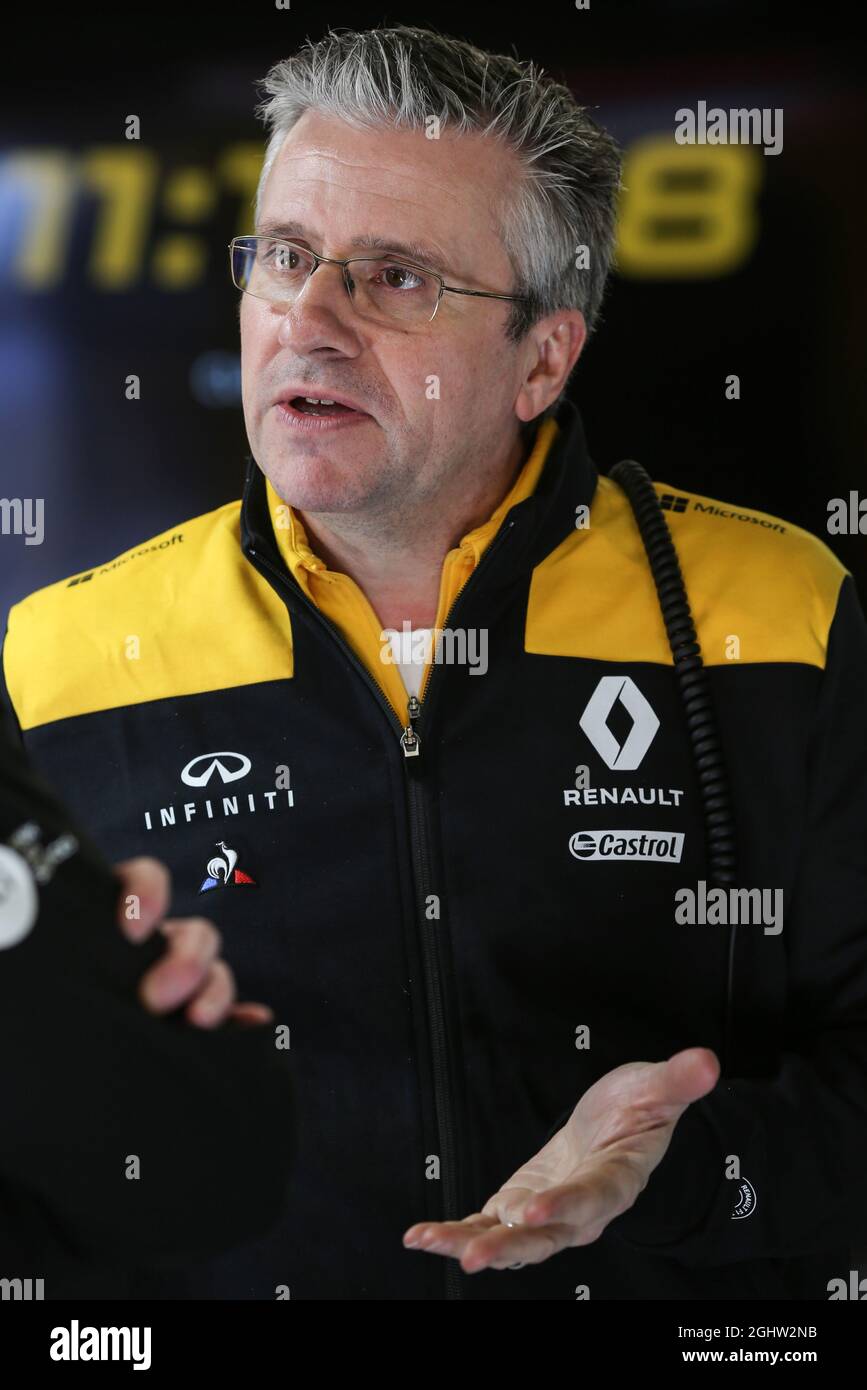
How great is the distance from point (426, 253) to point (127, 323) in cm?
54

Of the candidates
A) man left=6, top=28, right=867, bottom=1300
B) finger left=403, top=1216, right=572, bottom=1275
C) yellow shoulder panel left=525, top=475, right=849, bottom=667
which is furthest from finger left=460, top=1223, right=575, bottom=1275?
yellow shoulder panel left=525, top=475, right=849, bottom=667

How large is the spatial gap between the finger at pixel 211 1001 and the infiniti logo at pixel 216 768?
536 mm

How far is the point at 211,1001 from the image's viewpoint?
755 millimetres

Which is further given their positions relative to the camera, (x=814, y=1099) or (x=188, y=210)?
(x=188, y=210)

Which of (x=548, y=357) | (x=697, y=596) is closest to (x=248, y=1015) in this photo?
(x=697, y=596)

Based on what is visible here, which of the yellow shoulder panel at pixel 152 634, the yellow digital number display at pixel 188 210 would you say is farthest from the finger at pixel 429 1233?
the yellow digital number display at pixel 188 210

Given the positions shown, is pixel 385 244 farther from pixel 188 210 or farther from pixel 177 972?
pixel 177 972

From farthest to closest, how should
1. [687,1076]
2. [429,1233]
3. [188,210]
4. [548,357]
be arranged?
[188,210], [548,357], [687,1076], [429,1233]

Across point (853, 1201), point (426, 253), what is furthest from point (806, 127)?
point (853, 1201)

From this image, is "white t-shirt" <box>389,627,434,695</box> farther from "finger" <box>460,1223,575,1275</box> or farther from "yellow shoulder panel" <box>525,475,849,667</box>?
"finger" <box>460,1223,575,1275</box>

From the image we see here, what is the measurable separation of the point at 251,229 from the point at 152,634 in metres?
0.60

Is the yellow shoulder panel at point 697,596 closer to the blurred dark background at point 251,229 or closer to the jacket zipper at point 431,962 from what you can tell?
the jacket zipper at point 431,962

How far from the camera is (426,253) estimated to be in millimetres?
1319

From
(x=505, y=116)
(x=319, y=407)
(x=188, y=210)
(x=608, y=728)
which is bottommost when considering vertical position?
(x=608, y=728)
